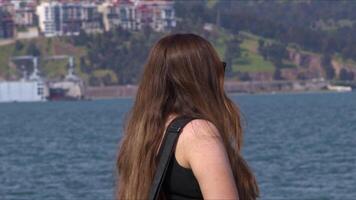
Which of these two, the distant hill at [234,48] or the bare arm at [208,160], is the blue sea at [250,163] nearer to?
the bare arm at [208,160]

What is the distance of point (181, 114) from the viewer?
2904 mm

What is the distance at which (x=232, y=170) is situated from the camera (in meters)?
2.84

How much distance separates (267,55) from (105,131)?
2818 inches

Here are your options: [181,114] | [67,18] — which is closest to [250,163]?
[181,114]

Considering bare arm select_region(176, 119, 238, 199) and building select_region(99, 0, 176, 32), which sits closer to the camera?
bare arm select_region(176, 119, 238, 199)

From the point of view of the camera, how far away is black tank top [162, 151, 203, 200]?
283cm

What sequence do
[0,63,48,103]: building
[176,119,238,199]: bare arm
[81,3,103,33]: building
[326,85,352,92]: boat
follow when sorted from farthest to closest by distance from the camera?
[81,3,103,33]: building → [326,85,352,92]: boat → [0,63,48,103]: building → [176,119,238,199]: bare arm

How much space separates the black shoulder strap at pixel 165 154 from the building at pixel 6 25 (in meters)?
151

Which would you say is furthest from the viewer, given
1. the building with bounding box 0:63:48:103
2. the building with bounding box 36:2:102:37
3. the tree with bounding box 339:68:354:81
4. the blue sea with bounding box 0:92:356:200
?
the building with bounding box 36:2:102:37

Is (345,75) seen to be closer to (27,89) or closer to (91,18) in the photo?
(27,89)

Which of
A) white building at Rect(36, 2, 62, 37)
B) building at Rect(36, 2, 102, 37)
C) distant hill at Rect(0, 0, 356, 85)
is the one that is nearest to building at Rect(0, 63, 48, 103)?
distant hill at Rect(0, 0, 356, 85)

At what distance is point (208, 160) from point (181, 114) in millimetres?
184

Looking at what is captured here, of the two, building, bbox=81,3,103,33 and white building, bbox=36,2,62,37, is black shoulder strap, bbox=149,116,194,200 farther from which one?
building, bbox=81,3,103,33

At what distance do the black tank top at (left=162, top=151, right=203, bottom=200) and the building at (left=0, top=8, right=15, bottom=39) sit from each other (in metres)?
151
